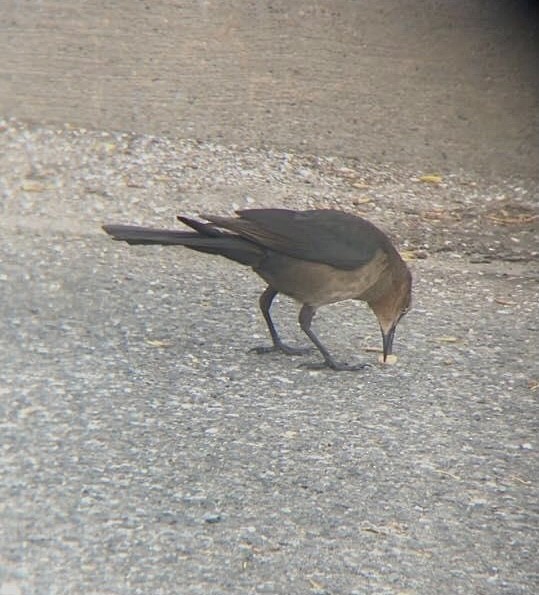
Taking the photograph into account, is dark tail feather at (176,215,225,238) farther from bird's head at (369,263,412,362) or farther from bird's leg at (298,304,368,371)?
bird's head at (369,263,412,362)

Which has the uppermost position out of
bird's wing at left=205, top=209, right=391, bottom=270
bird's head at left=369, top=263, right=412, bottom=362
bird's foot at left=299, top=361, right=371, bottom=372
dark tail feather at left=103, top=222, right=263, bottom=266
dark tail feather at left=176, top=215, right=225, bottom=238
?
bird's wing at left=205, top=209, right=391, bottom=270

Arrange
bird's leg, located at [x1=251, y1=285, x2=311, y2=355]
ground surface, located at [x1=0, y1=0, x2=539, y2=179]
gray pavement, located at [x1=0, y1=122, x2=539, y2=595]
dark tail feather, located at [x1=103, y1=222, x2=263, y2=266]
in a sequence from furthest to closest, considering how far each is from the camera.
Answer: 1. ground surface, located at [x1=0, y1=0, x2=539, y2=179]
2. bird's leg, located at [x1=251, y1=285, x2=311, y2=355]
3. dark tail feather, located at [x1=103, y1=222, x2=263, y2=266]
4. gray pavement, located at [x1=0, y1=122, x2=539, y2=595]

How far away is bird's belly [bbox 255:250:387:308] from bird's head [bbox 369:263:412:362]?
100mm

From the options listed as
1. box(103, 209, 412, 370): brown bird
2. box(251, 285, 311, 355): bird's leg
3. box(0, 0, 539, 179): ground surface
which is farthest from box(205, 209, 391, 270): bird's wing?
box(0, 0, 539, 179): ground surface

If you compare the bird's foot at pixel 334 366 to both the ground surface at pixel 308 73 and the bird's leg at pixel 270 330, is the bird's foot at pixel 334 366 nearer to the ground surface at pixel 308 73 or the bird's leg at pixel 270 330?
the bird's leg at pixel 270 330

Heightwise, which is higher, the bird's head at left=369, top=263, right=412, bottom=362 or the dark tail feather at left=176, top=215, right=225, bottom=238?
the dark tail feather at left=176, top=215, right=225, bottom=238

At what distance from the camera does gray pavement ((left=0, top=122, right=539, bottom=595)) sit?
390 centimetres

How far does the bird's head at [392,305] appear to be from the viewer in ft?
18.0

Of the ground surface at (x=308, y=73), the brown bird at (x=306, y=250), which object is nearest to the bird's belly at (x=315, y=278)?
the brown bird at (x=306, y=250)

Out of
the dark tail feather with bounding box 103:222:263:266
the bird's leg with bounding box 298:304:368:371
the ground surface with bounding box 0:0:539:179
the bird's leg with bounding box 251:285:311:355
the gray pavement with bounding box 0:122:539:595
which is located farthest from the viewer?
the ground surface with bounding box 0:0:539:179

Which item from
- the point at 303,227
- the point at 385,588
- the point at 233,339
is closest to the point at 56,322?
the point at 233,339

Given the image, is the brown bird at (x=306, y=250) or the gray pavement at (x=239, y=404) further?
the brown bird at (x=306, y=250)

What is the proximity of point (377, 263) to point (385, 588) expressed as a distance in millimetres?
1897

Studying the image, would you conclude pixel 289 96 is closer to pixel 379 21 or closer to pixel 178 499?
pixel 379 21
